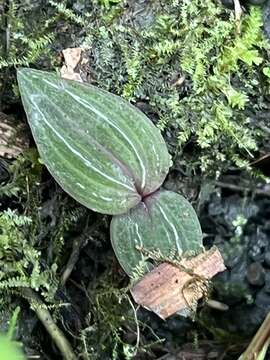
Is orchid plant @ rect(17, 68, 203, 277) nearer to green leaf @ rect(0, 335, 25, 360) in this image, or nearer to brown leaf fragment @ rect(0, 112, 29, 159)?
brown leaf fragment @ rect(0, 112, 29, 159)

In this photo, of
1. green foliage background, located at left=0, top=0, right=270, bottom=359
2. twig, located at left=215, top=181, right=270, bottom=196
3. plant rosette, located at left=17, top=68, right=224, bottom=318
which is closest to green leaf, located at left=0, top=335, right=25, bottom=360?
plant rosette, located at left=17, top=68, right=224, bottom=318

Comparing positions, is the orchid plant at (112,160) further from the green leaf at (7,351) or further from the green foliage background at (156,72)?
the green leaf at (7,351)

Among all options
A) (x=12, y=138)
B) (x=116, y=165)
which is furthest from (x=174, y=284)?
(x=12, y=138)

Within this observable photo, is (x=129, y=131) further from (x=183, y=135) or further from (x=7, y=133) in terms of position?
(x=7, y=133)

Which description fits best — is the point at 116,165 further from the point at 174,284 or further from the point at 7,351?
the point at 7,351

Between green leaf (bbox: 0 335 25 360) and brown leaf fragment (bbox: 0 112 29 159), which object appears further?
brown leaf fragment (bbox: 0 112 29 159)

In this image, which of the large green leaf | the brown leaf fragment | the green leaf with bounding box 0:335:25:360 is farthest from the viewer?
the brown leaf fragment

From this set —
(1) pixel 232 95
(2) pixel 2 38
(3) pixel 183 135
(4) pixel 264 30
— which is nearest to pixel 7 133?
(2) pixel 2 38
